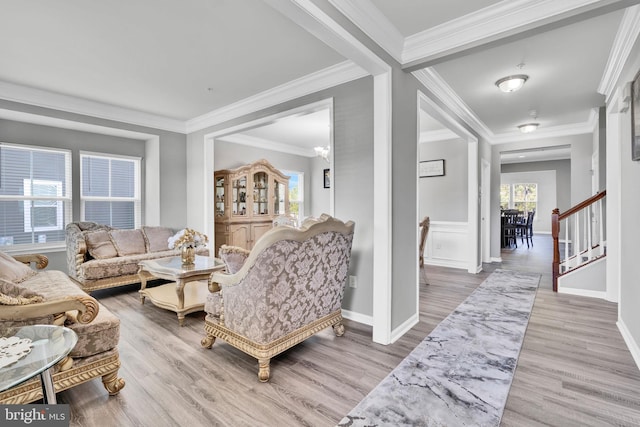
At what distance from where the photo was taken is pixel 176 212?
5262 millimetres

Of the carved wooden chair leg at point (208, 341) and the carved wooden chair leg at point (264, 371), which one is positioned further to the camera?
the carved wooden chair leg at point (208, 341)

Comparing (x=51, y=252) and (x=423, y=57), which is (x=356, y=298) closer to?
(x=423, y=57)

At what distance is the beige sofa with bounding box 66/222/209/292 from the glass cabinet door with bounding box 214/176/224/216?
3.20ft

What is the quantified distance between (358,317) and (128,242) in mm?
3565

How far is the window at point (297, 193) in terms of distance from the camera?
747 centimetres

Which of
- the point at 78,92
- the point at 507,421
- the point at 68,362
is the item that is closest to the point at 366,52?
the point at 507,421

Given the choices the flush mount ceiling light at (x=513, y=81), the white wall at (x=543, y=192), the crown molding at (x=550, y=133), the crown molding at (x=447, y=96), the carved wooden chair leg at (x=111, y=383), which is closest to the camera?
the carved wooden chair leg at (x=111, y=383)

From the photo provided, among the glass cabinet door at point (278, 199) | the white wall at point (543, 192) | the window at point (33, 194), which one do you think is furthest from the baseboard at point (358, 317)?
the white wall at point (543, 192)

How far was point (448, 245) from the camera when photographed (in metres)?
5.80

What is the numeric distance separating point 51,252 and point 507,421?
5615 millimetres

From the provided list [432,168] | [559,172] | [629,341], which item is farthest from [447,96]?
[559,172]

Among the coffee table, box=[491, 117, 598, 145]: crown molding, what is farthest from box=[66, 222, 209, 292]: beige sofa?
box=[491, 117, 598, 145]: crown molding

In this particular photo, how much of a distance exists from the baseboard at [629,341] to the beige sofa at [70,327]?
359cm

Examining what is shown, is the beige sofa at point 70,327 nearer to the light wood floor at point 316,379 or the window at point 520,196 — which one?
the light wood floor at point 316,379
